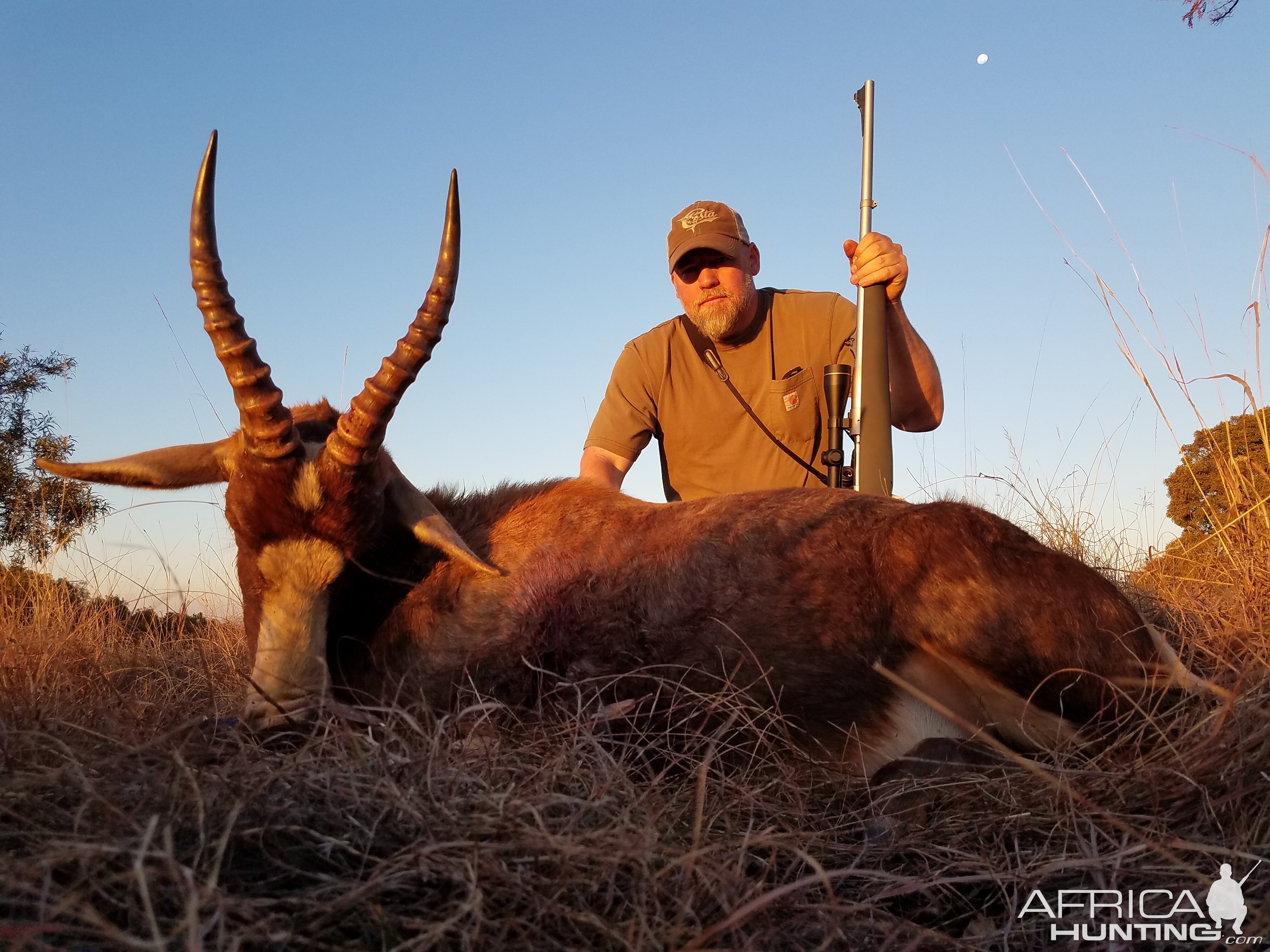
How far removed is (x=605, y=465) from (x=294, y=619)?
11.4 ft

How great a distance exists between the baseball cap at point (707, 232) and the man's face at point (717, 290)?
0.15 feet

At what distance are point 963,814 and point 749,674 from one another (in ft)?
2.82

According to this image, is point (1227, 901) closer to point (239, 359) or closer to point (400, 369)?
point (400, 369)

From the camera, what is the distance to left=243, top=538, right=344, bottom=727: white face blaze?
117 inches

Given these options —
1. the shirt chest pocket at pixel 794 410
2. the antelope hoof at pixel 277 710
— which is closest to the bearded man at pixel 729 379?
the shirt chest pocket at pixel 794 410

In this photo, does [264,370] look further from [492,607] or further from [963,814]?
[963,814]

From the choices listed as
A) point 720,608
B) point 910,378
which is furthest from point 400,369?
point 910,378

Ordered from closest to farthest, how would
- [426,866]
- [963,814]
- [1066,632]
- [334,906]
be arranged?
[334,906] → [426,866] → [963,814] → [1066,632]

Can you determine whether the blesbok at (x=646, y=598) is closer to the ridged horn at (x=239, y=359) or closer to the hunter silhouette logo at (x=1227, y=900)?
the ridged horn at (x=239, y=359)

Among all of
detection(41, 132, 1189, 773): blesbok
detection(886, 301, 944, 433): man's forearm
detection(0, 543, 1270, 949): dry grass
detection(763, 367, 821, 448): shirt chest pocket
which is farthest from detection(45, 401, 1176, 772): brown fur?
detection(763, 367, 821, 448): shirt chest pocket

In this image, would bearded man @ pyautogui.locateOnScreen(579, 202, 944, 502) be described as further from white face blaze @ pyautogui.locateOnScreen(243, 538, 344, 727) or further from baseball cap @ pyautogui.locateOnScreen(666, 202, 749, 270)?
white face blaze @ pyautogui.locateOnScreen(243, 538, 344, 727)

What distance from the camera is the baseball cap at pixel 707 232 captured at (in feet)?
20.5

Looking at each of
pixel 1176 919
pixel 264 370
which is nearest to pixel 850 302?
pixel 264 370

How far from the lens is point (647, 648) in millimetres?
3096
